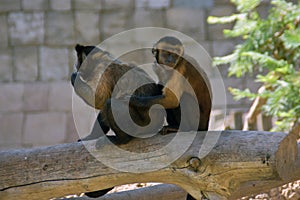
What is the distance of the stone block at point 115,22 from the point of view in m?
6.89

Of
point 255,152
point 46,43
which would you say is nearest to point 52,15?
point 46,43

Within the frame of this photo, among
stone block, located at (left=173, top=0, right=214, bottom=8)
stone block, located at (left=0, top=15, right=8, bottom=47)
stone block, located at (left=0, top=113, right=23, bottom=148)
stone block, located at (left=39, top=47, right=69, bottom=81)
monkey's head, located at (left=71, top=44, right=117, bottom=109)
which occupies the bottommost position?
stone block, located at (left=0, top=113, right=23, bottom=148)

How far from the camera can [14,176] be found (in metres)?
2.62

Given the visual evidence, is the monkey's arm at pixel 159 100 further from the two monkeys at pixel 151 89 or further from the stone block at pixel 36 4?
the stone block at pixel 36 4

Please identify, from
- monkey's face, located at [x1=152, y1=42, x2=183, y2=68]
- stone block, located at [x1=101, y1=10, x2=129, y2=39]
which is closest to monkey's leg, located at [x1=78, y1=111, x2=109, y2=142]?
monkey's face, located at [x1=152, y1=42, x2=183, y2=68]

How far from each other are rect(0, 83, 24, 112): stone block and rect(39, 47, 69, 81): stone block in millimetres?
313

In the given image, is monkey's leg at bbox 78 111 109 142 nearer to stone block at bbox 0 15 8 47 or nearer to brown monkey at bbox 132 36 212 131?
brown monkey at bbox 132 36 212 131

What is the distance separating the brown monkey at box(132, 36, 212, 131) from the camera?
2.46 meters

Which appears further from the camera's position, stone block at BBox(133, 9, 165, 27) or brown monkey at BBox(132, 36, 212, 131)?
stone block at BBox(133, 9, 165, 27)

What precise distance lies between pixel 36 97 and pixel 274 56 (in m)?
2.94

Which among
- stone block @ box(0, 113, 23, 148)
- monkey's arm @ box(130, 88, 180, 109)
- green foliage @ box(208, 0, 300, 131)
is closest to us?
monkey's arm @ box(130, 88, 180, 109)

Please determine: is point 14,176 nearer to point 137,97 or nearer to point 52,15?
point 137,97

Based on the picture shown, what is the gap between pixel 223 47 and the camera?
689cm

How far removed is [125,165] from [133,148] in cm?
8
